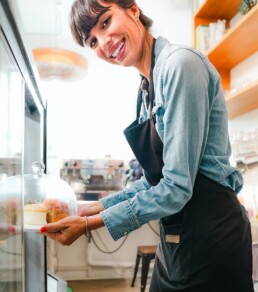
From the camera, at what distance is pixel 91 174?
297cm

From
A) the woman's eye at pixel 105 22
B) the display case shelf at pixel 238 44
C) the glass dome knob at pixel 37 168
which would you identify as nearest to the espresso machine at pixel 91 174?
the display case shelf at pixel 238 44

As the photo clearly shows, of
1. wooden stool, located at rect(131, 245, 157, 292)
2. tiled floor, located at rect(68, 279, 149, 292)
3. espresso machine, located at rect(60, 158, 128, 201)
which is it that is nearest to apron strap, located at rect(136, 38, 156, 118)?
wooden stool, located at rect(131, 245, 157, 292)

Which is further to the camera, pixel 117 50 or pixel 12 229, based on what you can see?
pixel 117 50

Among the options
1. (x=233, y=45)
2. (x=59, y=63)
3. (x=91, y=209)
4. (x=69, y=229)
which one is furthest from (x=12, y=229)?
(x=233, y=45)

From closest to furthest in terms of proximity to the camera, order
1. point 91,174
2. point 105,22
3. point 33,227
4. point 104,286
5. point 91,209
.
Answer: point 33,227, point 105,22, point 91,209, point 104,286, point 91,174

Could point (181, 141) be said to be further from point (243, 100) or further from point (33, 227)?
point (243, 100)

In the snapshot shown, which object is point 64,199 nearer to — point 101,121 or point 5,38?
point 5,38

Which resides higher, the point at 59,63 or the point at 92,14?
the point at 59,63

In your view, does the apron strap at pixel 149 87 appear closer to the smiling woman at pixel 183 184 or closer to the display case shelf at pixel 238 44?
the smiling woman at pixel 183 184

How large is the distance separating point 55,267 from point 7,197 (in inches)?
91.5

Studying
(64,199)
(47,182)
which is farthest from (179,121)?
(47,182)

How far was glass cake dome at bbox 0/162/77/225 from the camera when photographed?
959mm

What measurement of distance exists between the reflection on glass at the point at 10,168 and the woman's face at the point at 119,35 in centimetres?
31

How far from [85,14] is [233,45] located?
1.36 m
